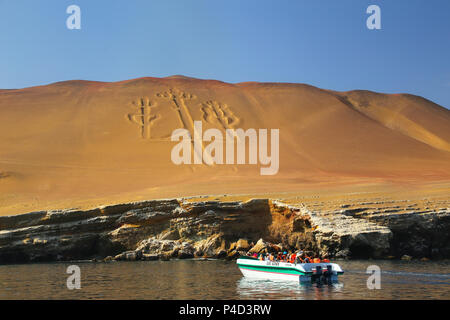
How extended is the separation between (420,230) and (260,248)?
35.4 ft

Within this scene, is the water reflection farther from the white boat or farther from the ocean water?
the white boat

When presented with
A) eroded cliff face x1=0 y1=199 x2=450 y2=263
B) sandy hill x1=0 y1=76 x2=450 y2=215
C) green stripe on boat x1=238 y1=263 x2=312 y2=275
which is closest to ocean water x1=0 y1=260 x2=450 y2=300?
green stripe on boat x1=238 y1=263 x2=312 y2=275

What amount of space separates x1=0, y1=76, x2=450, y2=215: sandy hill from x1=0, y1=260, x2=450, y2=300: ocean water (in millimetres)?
15780

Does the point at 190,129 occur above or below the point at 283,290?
above

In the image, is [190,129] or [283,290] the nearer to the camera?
Answer: [283,290]

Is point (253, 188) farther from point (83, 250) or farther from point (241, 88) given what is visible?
point (241, 88)

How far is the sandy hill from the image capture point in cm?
5072

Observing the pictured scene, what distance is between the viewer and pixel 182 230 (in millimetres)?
36344

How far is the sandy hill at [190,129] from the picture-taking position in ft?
166

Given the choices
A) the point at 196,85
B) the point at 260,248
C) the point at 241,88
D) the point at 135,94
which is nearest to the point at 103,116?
the point at 135,94

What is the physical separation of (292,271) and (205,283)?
4.24 meters

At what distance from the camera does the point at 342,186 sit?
151 ft

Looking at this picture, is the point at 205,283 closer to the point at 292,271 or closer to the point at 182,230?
the point at 292,271

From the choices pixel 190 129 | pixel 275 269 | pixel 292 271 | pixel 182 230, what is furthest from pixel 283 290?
pixel 190 129
